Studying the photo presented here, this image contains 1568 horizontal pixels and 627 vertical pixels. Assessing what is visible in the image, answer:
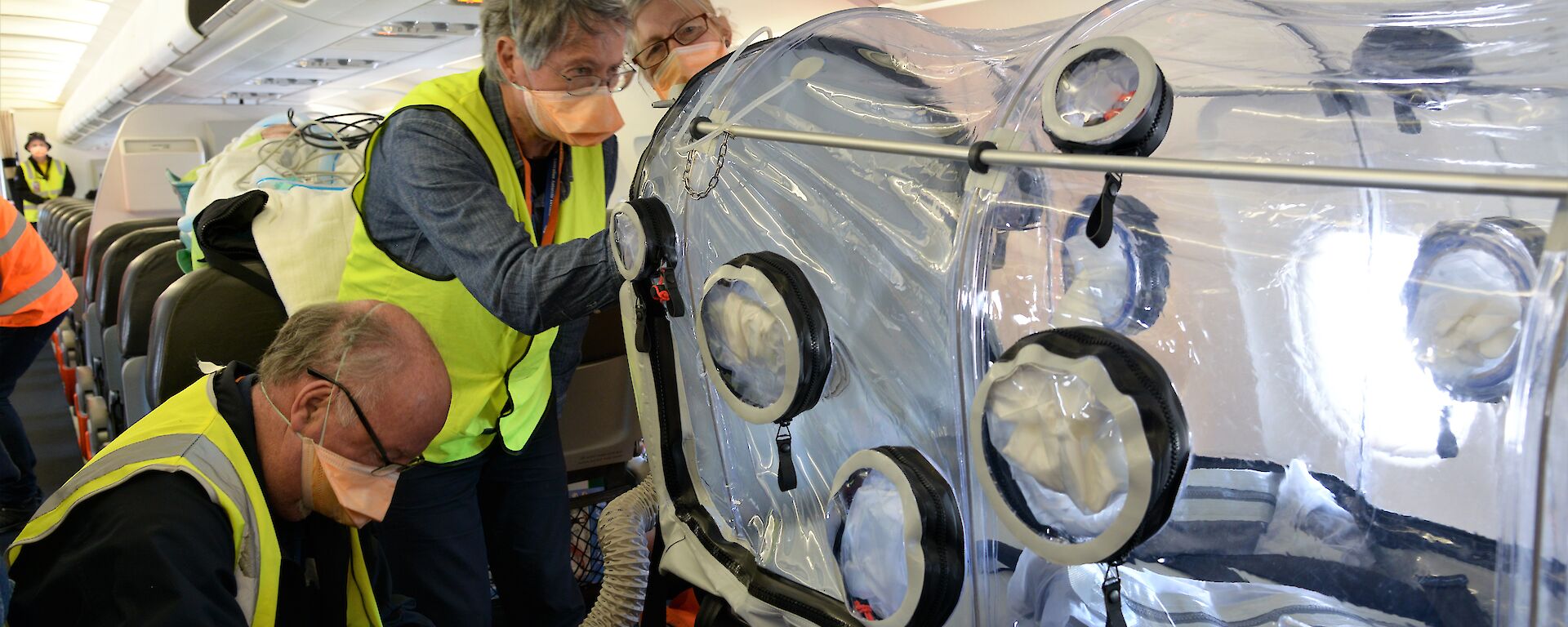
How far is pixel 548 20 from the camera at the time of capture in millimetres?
1782

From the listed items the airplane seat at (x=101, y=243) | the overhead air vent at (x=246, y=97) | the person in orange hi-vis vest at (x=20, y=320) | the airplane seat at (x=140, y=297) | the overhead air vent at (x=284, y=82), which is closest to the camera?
the airplane seat at (x=140, y=297)

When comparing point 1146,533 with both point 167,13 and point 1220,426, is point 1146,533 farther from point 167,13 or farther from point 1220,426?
point 167,13

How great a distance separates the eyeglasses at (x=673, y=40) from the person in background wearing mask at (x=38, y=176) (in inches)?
592

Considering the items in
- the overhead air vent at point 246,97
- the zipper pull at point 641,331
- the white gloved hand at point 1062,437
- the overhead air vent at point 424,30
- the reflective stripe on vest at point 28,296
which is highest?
the overhead air vent at point 246,97

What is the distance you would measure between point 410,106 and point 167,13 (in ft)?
16.1

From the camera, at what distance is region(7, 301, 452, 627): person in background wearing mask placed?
50.3 inches

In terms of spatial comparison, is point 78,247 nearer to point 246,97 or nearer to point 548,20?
point 246,97

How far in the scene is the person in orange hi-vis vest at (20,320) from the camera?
12.7 ft

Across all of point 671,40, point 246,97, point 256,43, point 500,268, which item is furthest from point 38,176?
point 500,268

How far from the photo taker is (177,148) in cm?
771

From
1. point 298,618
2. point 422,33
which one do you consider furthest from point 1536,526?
point 422,33

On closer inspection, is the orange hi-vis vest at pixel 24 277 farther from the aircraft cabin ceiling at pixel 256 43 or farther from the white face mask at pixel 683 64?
the white face mask at pixel 683 64

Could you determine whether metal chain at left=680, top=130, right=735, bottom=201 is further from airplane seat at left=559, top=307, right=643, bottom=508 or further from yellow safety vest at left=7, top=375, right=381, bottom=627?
airplane seat at left=559, top=307, right=643, bottom=508

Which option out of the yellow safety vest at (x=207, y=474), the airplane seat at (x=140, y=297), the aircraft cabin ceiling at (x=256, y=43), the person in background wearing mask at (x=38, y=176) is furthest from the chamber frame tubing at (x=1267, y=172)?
the person in background wearing mask at (x=38, y=176)
